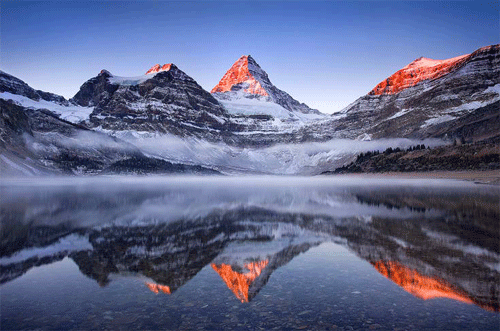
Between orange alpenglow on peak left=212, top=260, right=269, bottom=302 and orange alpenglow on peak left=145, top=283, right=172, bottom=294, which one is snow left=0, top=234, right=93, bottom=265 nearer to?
orange alpenglow on peak left=145, top=283, right=172, bottom=294

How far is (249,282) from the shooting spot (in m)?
14.2

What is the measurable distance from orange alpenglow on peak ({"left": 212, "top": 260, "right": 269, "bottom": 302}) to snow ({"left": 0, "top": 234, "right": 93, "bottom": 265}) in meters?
8.17

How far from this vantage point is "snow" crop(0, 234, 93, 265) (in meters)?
17.3

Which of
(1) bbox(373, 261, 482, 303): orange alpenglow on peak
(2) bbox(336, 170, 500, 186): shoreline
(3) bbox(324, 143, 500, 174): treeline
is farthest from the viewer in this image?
(3) bbox(324, 143, 500, 174): treeline

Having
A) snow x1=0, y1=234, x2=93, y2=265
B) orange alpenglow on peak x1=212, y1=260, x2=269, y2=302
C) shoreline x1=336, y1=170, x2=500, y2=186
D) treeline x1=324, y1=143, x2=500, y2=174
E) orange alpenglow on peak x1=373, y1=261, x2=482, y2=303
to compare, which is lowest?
snow x1=0, y1=234, x2=93, y2=265

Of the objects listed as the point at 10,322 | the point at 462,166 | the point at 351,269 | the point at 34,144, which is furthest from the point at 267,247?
the point at 34,144

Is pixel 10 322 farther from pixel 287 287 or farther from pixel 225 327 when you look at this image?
pixel 287 287

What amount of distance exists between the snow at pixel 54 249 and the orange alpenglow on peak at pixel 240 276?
26.8 feet

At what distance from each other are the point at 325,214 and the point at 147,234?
16631mm

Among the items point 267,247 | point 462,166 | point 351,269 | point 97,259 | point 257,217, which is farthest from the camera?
point 462,166

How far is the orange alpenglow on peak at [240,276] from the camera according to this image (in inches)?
511

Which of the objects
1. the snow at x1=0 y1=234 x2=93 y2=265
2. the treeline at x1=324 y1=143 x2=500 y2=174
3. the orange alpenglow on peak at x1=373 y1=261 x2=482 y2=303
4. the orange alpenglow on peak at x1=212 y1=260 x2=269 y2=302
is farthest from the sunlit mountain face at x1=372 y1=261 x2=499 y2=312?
the treeline at x1=324 y1=143 x2=500 y2=174

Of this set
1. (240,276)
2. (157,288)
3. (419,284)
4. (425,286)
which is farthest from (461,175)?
(157,288)

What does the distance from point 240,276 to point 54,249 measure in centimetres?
1065
